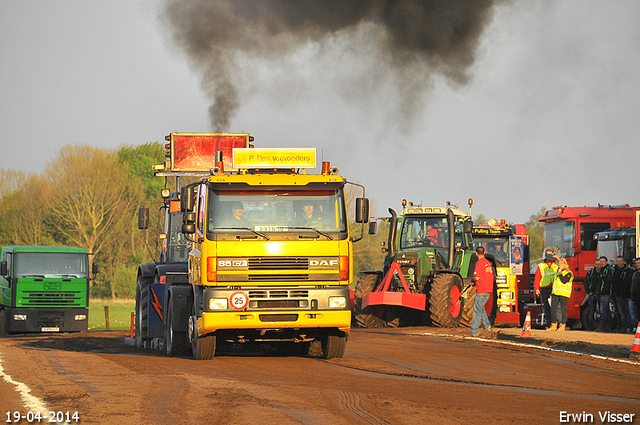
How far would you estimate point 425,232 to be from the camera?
23656 millimetres

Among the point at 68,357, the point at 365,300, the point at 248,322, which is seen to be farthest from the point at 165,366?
the point at 365,300

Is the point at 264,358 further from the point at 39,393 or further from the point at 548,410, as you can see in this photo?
the point at 548,410

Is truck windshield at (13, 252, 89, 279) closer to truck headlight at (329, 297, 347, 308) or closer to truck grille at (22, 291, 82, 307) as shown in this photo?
truck grille at (22, 291, 82, 307)

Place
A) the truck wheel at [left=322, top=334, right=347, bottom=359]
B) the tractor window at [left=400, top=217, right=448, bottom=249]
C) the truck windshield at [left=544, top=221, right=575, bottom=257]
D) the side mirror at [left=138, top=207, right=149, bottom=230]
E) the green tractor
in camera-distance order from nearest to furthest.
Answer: the truck wheel at [left=322, top=334, right=347, bottom=359] < the side mirror at [left=138, top=207, right=149, bottom=230] < the green tractor < the tractor window at [left=400, top=217, right=448, bottom=249] < the truck windshield at [left=544, top=221, right=575, bottom=257]

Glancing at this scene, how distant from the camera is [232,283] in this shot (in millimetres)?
13125

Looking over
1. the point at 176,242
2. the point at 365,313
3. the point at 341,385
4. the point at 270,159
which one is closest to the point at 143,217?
the point at 176,242

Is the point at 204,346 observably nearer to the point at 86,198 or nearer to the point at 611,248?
the point at 611,248

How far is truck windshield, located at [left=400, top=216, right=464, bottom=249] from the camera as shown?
23.4 meters

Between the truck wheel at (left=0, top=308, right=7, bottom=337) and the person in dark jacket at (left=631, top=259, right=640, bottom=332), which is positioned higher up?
the person in dark jacket at (left=631, top=259, right=640, bottom=332)

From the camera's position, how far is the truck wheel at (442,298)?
70.1ft

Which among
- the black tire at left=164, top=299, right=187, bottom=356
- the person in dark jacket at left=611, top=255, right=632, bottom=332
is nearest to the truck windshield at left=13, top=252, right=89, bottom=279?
the black tire at left=164, top=299, right=187, bottom=356

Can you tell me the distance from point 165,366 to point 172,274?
12.1 feet

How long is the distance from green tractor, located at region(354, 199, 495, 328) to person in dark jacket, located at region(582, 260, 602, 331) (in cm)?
271

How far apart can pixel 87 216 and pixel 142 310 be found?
41757 millimetres
